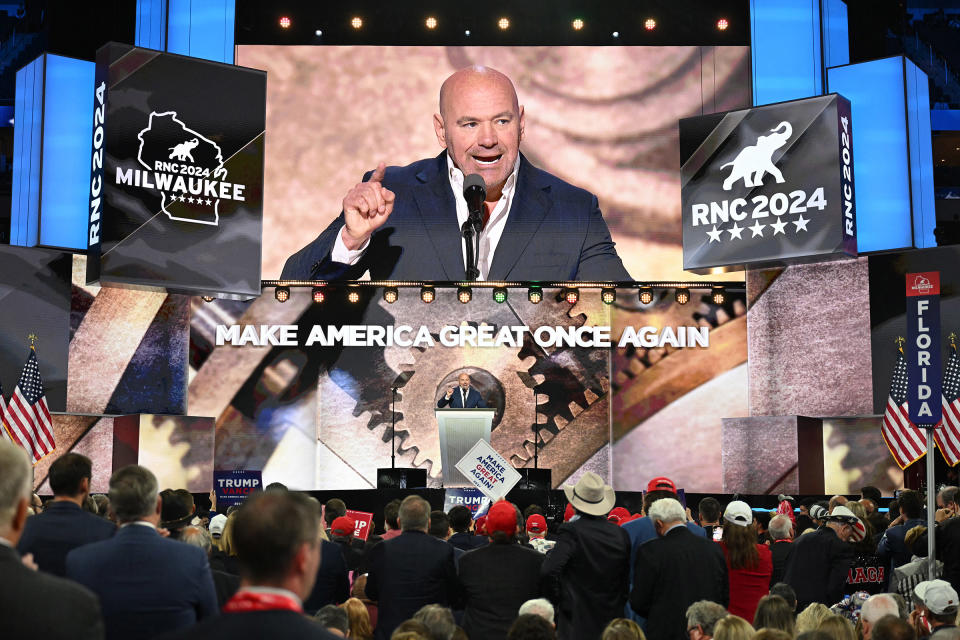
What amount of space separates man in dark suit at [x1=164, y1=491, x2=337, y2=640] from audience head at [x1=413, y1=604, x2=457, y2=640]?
254cm

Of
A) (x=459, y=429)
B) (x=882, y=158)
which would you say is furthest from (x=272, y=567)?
(x=882, y=158)

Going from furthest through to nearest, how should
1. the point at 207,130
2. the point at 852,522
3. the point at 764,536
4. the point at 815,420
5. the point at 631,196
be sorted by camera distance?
the point at 631,196, the point at 815,420, the point at 207,130, the point at 764,536, the point at 852,522

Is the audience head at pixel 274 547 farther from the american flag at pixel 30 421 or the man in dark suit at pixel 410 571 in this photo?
the american flag at pixel 30 421

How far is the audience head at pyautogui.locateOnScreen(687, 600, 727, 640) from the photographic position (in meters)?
5.16

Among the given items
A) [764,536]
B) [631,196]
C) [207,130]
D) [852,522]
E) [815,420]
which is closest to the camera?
[852,522]

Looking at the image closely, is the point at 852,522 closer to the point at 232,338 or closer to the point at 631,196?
the point at 631,196

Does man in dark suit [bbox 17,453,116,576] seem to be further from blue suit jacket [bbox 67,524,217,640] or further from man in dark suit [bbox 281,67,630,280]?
man in dark suit [bbox 281,67,630,280]

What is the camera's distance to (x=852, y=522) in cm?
817

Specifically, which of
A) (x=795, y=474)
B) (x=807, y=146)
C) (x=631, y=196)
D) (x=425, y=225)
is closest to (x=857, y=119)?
(x=807, y=146)

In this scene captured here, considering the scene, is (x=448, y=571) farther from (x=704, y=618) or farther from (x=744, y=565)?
(x=744, y=565)

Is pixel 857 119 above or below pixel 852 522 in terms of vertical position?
above

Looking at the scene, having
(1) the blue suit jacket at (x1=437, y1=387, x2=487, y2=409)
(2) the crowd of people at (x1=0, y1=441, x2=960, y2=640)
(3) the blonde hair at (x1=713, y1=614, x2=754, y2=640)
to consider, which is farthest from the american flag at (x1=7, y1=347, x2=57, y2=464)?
(3) the blonde hair at (x1=713, y1=614, x2=754, y2=640)

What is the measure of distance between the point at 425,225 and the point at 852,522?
500 inches

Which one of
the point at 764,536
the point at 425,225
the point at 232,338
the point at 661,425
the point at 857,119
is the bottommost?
the point at 764,536
